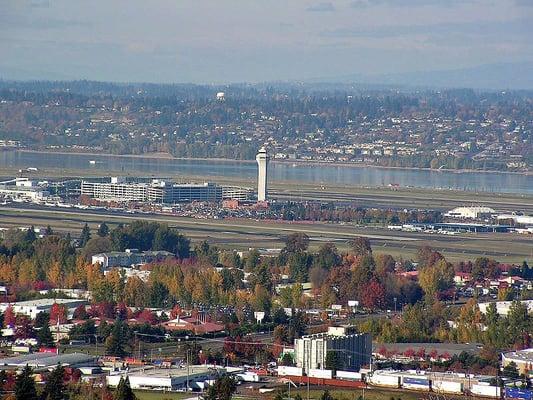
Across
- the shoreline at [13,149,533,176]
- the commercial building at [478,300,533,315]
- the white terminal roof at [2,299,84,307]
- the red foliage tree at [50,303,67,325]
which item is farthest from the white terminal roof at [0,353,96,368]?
the shoreline at [13,149,533,176]

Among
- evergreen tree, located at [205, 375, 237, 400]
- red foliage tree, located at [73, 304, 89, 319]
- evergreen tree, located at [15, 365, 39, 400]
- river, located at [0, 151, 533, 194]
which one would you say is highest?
evergreen tree, located at [15, 365, 39, 400]

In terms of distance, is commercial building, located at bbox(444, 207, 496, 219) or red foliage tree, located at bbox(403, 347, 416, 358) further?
commercial building, located at bbox(444, 207, 496, 219)

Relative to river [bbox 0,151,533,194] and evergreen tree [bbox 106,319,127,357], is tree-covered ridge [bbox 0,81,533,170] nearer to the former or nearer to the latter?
river [bbox 0,151,533,194]

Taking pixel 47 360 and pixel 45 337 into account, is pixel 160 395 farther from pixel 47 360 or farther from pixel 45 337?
pixel 45 337

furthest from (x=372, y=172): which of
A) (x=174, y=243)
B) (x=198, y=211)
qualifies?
(x=174, y=243)

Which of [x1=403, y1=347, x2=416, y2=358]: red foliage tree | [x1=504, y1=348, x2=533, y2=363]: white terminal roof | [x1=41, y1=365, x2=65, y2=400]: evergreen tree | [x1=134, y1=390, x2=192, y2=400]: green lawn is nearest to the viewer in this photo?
[x1=41, y1=365, x2=65, y2=400]: evergreen tree

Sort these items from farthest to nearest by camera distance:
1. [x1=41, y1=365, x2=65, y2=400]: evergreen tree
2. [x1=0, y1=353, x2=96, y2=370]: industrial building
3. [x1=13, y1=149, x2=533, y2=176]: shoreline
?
[x1=13, y1=149, x2=533, y2=176]: shoreline, [x1=0, y1=353, x2=96, y2=370]: industrial building, [x1=41, y1=365, x2=65, y2=400]: evergreen tree

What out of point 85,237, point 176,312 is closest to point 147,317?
point 176,312
